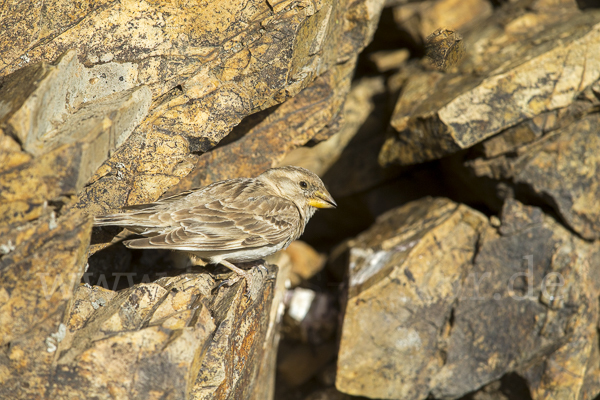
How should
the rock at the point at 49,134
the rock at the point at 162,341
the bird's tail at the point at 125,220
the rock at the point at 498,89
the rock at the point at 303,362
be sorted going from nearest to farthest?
the rock at the point at 49,134, the rock at the point at 162,341, the bird's tail at the point at 125,220, the rock at the point at 498,89, the rock at the point at 303,362

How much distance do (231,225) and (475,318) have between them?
3667 millimetres

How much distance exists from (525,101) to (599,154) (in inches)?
52.0

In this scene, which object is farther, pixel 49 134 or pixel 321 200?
pixel 321 200

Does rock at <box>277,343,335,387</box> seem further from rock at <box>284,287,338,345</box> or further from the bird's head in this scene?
the bird's head

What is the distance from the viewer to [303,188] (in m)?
6.10

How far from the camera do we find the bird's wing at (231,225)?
494cm

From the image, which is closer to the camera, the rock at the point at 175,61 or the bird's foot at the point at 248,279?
the rock at the point at 175,61

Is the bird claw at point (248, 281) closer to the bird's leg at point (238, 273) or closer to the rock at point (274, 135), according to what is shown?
the bird's leg at point (238, 273)

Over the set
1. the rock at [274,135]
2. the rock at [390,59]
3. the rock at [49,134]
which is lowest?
the rock at [390,59]

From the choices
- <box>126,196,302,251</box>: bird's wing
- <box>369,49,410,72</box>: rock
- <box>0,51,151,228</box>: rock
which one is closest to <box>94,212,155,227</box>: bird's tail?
<box>126,196,302,251</box>: bird's wing

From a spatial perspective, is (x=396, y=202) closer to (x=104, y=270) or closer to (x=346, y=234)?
(x=346, y=234)

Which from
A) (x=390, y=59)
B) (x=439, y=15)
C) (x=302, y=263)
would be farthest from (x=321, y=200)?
(x=390, y=59)

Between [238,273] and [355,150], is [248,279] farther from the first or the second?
[355,150]

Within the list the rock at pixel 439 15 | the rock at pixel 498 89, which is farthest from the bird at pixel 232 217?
the rock at pixel 439 15
